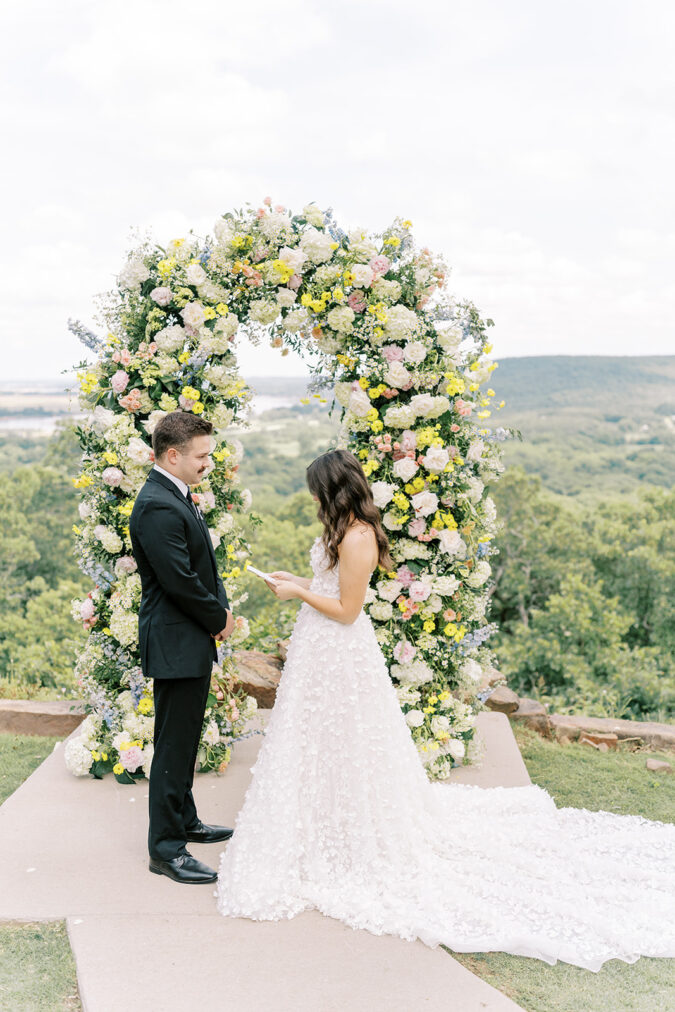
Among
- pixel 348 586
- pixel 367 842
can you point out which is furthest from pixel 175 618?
pixel 367 842

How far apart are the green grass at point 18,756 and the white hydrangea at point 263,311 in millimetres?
3278

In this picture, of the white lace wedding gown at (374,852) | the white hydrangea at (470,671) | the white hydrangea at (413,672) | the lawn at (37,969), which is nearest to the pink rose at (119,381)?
the white lace wedding gown at (374,852)

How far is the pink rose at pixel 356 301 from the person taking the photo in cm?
511

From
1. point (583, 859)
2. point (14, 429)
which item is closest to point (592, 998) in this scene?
→ point (583, 859)

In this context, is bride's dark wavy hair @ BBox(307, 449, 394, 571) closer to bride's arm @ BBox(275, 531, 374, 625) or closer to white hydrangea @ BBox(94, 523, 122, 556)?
bride's arm @ BBox(275, 531, 374, 625)

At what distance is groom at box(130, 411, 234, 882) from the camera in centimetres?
360

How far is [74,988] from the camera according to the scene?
9.98ft

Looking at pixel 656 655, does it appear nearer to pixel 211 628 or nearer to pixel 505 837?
pixel 505 837

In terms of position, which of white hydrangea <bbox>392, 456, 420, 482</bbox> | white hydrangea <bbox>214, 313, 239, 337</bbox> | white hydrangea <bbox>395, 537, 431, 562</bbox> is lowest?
white hydrangea <bbox>395, 537, 431, 562</bbox>

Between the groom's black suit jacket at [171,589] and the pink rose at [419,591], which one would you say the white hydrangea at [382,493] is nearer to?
the pink rose at [419,591]

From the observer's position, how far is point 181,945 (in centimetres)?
327

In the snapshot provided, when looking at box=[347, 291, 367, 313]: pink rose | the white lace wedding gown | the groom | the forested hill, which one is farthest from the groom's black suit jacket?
the forested hill

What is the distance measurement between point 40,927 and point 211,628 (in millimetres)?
1387

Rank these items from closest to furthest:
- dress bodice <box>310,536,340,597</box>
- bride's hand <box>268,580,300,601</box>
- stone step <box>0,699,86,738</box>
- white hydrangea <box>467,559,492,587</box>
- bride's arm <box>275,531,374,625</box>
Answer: bride's arm <box>275,531,374,625</box> < bride's hand <box>268,580,300,601</box> < dress bodice <box>310,536,340,597</box> < white hydrangea <box>467,559,492,587</box> < stone step <box>0,699,86,738</box>
